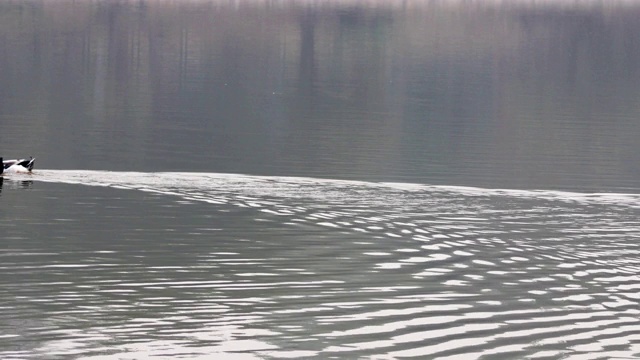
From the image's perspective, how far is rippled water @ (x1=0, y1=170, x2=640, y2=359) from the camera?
18.4 metres

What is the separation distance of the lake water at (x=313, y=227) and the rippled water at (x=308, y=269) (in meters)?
0.05

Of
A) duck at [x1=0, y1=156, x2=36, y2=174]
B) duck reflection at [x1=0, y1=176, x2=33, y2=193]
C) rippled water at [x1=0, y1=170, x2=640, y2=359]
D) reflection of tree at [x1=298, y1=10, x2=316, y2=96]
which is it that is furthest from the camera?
reflection of tree at [x1=298, y1=10, x2=316, y2=96]

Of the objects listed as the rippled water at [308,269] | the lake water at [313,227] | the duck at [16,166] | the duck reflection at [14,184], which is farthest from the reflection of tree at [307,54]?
the rippled water at [308,269]

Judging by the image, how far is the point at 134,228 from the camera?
26.6 m

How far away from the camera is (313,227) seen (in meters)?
27.0

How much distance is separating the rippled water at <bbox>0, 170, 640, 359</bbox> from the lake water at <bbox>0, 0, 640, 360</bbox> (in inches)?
2.2

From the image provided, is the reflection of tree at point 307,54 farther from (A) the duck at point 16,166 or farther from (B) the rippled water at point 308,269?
(B) the rippled water at point 308,269

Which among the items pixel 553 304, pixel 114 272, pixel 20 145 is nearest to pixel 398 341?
pixel 553 304

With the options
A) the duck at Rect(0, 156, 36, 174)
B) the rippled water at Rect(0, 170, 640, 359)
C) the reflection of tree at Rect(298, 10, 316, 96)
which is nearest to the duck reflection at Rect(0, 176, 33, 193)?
the rippled water at Rect(0, 170, 640, 359)

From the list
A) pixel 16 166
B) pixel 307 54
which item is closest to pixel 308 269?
pixel 16 166

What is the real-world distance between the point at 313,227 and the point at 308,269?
403 centimetres

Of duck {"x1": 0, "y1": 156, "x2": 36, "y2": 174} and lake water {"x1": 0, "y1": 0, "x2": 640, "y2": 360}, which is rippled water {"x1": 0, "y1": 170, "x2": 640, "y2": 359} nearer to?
lake water {"x1": 0, "y1": 0, "x2": 640, "y2": 360}

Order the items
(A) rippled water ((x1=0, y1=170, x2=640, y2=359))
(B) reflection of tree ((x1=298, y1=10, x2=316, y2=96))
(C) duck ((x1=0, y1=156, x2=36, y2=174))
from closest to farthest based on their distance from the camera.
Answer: (A) rippled water ((x1=0, y1=170, x2=640, y2=359)) < (C) duck ((x1=0, y1=156, x2=36, y2=174)) < (B) reflection of tree ((x1=298, y1=10, x2=316, y2=96))

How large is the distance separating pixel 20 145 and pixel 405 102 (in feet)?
107
